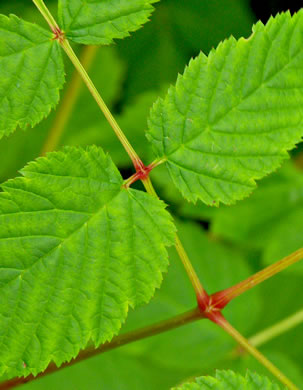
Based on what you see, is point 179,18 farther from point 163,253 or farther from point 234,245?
point 163,253

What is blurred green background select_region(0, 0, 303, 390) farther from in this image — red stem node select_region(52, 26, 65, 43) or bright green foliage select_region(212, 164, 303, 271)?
red stem node select_region(52, 26, 65, 43)

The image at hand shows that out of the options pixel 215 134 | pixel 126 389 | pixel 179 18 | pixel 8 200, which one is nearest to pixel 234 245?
pixel 126 389

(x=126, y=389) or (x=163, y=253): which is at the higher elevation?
(x=163, y=253)

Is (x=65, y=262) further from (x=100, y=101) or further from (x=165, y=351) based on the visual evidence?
(x=165, y=351)

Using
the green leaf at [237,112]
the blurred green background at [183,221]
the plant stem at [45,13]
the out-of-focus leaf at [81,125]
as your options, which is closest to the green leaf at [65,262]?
the green leaf at [237,112]

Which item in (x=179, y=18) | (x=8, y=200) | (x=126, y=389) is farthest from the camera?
(x=179, y=18)

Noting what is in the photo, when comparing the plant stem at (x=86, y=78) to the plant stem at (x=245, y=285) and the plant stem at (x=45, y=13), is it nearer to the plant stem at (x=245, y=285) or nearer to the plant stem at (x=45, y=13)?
the plant stem at (x=45, y=13)

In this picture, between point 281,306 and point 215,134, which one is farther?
point 281,306

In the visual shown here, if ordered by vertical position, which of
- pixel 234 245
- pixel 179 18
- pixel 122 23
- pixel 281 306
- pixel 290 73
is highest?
pixel 179 18
